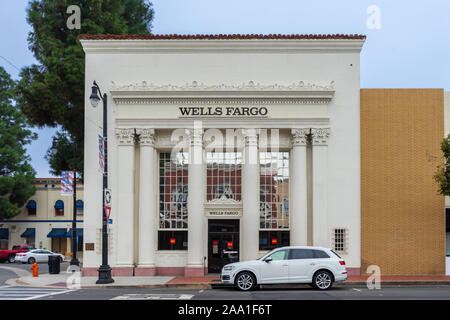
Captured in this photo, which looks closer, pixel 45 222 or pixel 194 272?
pixel 194 272

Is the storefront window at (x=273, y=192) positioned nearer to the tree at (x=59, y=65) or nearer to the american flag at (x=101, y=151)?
the american flag at (x=101, y=151)

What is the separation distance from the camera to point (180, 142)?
24.2 metres

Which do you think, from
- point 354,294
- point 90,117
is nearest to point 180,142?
point 90,117

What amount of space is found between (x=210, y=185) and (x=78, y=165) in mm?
12158

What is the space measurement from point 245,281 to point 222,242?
6.27 metres

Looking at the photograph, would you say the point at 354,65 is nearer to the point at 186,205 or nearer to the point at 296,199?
the point at 296,199

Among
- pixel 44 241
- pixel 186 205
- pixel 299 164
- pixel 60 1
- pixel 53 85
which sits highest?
pixel 60 1

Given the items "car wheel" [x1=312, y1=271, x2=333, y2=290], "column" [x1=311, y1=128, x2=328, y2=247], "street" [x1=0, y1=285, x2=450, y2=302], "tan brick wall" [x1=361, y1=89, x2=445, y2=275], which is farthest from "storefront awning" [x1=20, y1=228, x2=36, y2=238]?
"car wheel" [x1=312, y1=271, x2=333, y2=290]

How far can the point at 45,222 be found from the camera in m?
51.9

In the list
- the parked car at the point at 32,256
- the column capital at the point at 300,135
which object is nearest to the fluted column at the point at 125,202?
the column capital at the point at 300,135

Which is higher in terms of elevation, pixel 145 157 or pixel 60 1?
pixel 60 1

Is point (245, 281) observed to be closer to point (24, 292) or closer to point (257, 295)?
point (257, 295)

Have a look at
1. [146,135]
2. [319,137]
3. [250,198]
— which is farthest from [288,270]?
[146,135]

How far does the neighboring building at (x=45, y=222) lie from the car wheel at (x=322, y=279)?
3787 cm
